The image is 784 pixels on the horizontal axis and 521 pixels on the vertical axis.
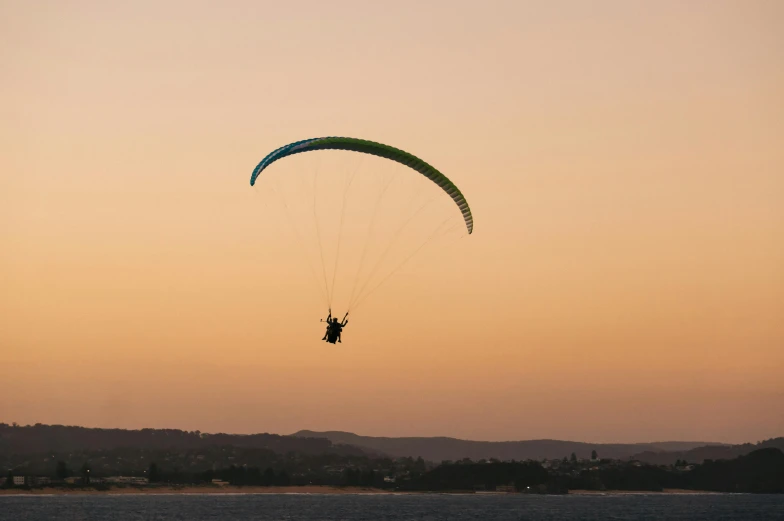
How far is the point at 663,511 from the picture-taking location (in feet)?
521

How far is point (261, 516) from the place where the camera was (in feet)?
429

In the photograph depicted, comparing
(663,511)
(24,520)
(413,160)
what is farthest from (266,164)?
(663,511)

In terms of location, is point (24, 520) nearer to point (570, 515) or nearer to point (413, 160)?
point (570, 515)

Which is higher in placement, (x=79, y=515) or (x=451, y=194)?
(x=451, y=194)

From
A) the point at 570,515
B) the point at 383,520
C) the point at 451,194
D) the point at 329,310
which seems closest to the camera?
the point at 329,310

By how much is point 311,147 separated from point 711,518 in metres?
97.6

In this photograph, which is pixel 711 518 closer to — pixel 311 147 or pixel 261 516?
pixel 261 516

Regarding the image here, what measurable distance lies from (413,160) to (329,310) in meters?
8.46

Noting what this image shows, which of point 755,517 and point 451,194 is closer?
point 451,194

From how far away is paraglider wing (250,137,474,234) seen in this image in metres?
54.2

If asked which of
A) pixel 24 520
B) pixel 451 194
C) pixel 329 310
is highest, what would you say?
pixel 451 194

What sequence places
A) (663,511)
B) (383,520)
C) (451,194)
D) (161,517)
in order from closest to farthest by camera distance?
(451,194) → (383,520) → (161,517) → (663,511)

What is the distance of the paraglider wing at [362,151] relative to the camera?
178 ft

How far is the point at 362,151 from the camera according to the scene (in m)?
55.4
